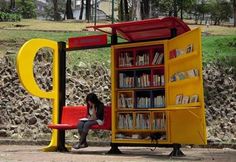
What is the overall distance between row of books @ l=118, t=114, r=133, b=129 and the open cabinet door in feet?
3.96

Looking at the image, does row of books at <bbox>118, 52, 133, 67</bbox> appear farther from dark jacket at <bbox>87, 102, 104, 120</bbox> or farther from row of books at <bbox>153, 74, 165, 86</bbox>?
dark jacket at <bbox>87, 102, 104, 120</bbox>

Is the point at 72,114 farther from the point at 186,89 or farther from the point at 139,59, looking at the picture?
the point at 186,89

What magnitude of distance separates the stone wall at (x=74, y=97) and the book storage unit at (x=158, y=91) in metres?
4.26

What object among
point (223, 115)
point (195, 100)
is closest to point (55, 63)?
point (195, 100)

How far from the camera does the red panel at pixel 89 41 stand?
13727 millimetres

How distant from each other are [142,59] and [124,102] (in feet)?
3.96

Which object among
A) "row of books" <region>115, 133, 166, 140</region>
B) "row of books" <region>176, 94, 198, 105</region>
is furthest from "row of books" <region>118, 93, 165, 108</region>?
"row of books" <region>115, 133, 166, 140</region>

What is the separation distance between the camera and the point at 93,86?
19625 millimetres

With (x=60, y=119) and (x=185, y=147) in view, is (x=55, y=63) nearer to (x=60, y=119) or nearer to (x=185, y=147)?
(x=60, y=119)

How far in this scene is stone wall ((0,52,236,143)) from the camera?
58.5ft

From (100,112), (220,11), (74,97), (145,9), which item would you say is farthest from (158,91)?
(220,11)

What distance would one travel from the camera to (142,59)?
43.4ft

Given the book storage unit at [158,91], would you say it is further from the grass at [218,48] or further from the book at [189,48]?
the grass at [218,48]

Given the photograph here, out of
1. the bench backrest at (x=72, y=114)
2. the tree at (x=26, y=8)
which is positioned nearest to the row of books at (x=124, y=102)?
the bench backrest at (x=72, y=114)
